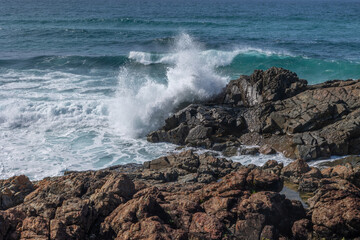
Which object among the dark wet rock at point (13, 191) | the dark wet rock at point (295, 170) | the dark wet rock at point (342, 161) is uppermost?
the dark wet rock at point (13, 191)

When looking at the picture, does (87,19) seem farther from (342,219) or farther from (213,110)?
(342,219)

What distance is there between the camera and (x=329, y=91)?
18656 mm

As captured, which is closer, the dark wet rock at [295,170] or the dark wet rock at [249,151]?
the dark wet rock at [295,170]

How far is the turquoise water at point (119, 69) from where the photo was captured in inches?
808

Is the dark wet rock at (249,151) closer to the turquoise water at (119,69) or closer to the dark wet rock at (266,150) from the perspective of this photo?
the dark wet rock at (266,150)

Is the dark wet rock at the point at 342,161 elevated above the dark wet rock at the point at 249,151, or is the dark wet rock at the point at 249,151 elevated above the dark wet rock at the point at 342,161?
the dark wet rock at the point at 342,161

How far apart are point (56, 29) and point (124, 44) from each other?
51.2 feet

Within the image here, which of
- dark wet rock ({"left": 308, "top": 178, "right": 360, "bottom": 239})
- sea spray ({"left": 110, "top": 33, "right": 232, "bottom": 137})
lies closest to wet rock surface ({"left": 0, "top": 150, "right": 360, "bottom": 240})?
dark wet rock ({"left": 308, "top": 178, "right": 360, "bottom": 239})

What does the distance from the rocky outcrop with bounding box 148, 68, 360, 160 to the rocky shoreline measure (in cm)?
6

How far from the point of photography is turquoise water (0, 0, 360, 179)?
20516 millimetres

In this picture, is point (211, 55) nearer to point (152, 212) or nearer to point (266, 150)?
point (266, 150)

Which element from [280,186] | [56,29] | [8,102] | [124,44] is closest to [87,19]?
[56,29]

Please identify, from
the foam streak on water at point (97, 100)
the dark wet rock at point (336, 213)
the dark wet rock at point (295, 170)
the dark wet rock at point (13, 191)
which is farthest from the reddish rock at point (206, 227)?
the foam streak on water at point (97, 100)

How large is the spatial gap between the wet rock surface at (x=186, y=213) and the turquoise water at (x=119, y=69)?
314 inches
